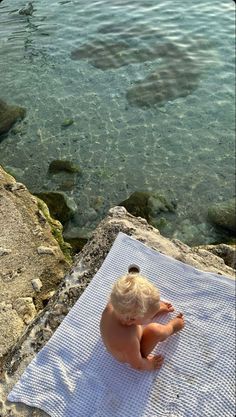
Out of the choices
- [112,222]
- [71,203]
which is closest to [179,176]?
[71,203]

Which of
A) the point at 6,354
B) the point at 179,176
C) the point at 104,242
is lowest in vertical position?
the point at 179,176

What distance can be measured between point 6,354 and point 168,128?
6967 millimetres

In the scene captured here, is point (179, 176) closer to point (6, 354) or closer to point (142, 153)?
point (142, 153)

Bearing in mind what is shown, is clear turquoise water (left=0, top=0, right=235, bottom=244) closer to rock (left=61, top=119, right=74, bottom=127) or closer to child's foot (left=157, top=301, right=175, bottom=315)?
rock (left=61, top=119, right=74, bottom=127)

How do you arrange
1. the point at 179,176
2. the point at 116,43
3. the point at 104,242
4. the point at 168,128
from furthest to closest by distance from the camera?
the point at 116,43
the point at 168,128
the point at 179,176
the point at 104,242

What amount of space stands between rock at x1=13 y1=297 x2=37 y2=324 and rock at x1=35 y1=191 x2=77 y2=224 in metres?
3.04

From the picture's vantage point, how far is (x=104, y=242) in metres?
5.63

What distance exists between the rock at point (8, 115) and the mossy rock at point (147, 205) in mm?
3466

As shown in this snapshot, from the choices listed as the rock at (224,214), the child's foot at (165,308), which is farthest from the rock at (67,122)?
the child's foot at (165,308)

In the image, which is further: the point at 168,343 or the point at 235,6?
the point at 235,6

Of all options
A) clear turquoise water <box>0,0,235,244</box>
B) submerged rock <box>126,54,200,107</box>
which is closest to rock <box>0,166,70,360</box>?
clear turquoise water <box>0,0,235,244</box>

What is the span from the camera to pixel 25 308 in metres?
5.50

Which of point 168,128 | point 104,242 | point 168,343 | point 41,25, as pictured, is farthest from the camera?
point 41,25

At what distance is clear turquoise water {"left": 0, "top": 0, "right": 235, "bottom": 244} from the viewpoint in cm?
933
